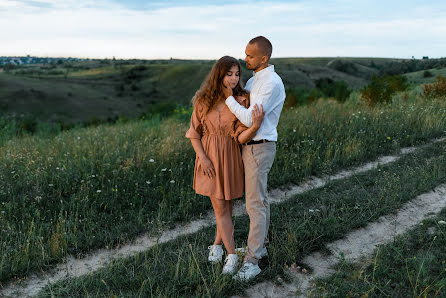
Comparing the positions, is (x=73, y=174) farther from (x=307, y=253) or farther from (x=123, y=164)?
(x=307, y=253)

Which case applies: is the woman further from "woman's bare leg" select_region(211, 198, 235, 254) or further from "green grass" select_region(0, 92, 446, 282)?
"green grass" select_region(0, 92, 446, 282)

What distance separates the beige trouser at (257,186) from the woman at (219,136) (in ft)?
0.37

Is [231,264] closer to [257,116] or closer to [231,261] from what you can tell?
[231,261]

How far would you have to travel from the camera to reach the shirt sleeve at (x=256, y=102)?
9.84ft

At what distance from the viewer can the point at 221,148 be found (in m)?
3.28

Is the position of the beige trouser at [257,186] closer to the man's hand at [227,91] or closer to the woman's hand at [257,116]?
the woman's hand at [257,116]

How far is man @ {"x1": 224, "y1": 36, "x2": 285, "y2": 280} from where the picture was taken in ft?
9.94

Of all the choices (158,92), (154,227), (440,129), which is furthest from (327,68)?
(154,227)

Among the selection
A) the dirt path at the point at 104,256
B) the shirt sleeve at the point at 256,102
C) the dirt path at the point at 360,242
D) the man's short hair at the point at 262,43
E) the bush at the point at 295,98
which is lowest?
the dirt path at the point at 104,256

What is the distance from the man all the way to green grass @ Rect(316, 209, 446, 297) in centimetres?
69

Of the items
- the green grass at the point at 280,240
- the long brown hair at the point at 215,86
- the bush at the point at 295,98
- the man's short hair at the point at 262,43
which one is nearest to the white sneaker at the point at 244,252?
the green grass at the point at 280,240

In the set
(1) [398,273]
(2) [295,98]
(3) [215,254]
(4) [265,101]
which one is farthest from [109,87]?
(1) [398,273]

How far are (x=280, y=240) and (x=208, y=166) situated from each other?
130 cm

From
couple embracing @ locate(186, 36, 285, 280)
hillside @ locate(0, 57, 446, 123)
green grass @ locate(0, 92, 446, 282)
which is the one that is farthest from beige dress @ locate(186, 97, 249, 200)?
hillside @ locate(0, 57, 446, 123)
